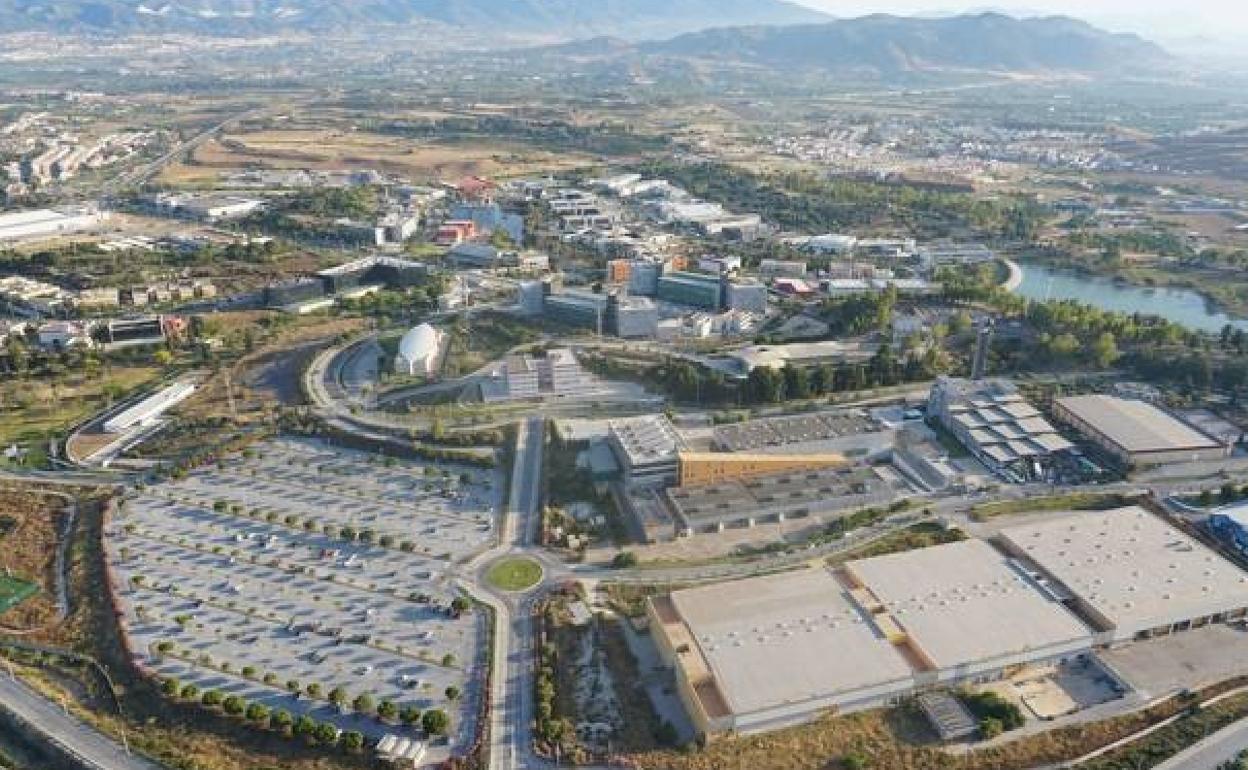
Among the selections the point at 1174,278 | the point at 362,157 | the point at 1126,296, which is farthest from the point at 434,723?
the point at 362,157

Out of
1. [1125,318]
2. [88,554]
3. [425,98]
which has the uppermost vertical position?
[425,98]

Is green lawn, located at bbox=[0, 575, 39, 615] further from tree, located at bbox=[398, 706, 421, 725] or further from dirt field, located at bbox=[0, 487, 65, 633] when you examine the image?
tree, located at bbox=[398, 706, 421, 725]

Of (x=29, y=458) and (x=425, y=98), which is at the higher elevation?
(x=425, y=98)

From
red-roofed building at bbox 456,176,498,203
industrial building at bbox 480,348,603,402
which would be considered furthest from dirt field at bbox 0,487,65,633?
red-roofed building at bbox 456,176,498,203

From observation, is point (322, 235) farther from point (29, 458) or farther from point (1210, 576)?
point (1210, 576)

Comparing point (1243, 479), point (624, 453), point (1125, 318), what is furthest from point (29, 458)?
point (1125, 318)

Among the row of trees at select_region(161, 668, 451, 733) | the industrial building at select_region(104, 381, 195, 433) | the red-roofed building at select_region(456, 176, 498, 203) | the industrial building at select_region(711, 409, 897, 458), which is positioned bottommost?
the row of trees at select_region(161, 668, 451, 733)

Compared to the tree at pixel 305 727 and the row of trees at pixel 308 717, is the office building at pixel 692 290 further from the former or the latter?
the tree at pixel 305 727
